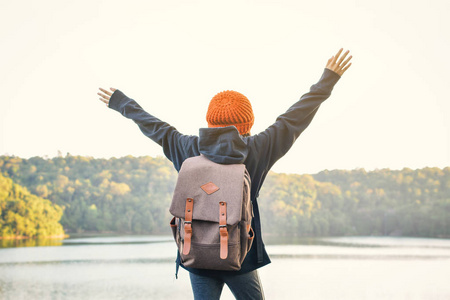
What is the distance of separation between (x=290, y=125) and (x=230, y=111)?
0.62 feet

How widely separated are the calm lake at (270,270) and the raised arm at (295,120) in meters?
14.4

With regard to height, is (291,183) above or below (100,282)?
above

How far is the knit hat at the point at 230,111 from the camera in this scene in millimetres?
1496

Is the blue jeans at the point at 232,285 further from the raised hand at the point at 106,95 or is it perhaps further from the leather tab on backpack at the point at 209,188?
the raised hand at the point at 106,95

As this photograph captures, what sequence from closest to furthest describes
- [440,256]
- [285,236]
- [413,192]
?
[440,256] → [285,236] → [413,192]

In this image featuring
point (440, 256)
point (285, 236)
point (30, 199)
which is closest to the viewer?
point (440, 256)

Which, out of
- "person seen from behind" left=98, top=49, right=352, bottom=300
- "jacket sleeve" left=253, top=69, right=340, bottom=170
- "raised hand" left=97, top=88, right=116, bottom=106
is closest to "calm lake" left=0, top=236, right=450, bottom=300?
"raised hand" left=97, top=88, right=116, bottom=106

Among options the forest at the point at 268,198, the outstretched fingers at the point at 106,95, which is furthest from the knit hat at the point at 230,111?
the forest at the point at 268,198

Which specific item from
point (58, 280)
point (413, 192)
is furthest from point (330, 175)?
point (58, 280)

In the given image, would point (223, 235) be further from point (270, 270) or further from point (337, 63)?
point (270, 270)

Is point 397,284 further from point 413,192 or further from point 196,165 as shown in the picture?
point 196,165

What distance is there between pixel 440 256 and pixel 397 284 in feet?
28.9

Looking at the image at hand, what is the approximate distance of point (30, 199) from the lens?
94.6ft

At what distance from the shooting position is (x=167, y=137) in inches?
61.1
